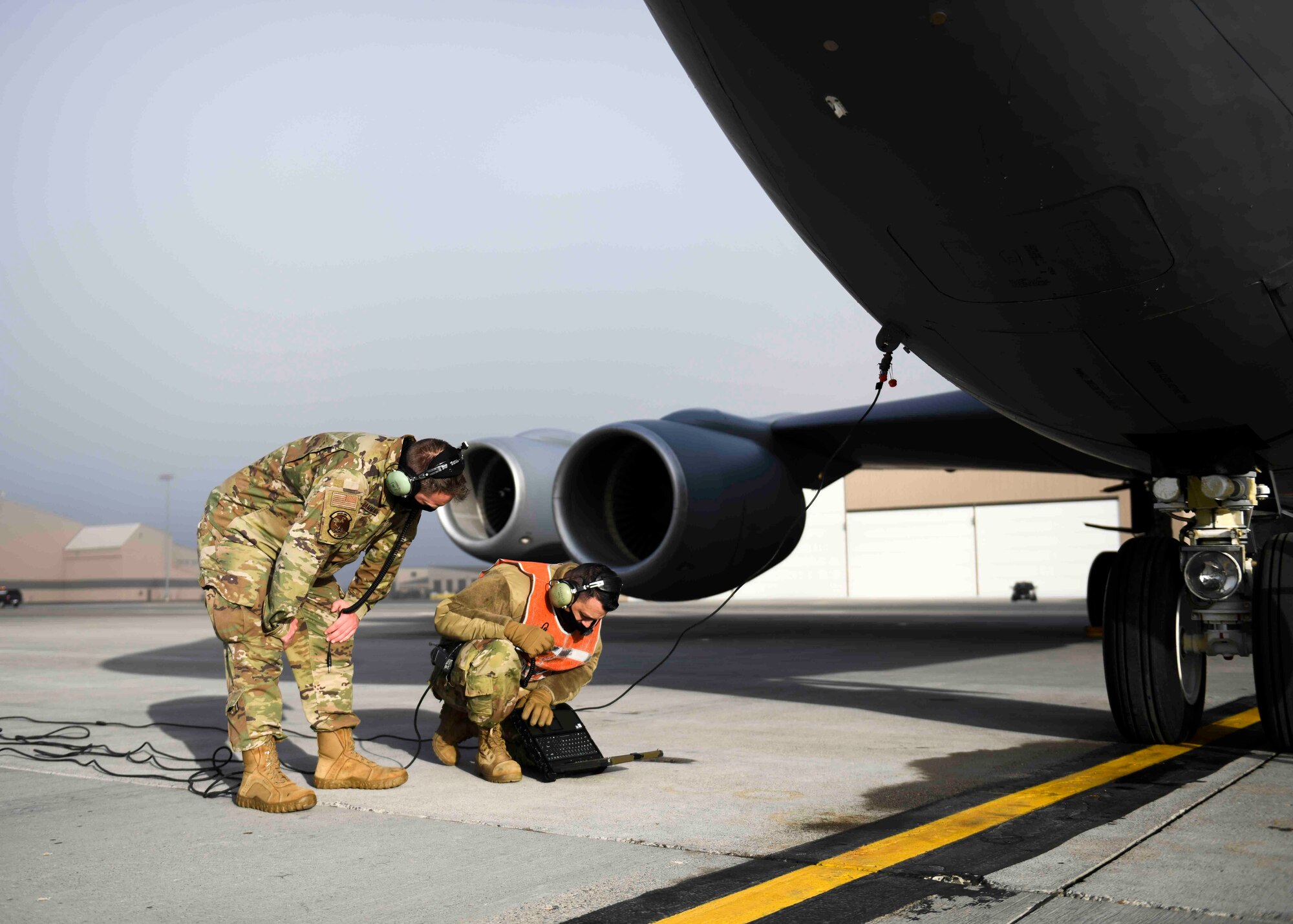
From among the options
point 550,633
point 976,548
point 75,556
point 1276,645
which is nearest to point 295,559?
point 550,633

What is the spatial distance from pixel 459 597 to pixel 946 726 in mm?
2494

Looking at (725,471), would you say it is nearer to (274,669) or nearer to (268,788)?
(274,669)

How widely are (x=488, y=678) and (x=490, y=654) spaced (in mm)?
96

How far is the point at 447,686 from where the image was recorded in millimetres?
4387

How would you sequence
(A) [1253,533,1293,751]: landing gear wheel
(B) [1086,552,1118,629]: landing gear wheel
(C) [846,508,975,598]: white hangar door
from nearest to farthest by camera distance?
(A) [1253,533,1293,751]: landing gear wheel → (B) [1086,552,1118,629]: landing gear wheel → (C) [846,508,975,598]: white hangar door

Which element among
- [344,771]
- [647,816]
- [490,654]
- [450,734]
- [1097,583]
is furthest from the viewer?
[1097,583]

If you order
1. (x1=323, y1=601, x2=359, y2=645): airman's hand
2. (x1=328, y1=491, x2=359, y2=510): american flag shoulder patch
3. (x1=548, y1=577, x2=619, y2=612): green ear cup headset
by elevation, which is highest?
(x1=328, y1=491, x2=359, y2=510): american flag shoulder patch

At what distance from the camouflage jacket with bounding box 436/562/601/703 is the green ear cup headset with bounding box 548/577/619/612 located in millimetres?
92

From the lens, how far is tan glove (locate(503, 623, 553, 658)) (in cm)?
417

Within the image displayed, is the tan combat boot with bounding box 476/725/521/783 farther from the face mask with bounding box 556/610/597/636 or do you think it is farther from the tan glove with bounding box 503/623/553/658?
the face mask with bounding box 556/610/597/636

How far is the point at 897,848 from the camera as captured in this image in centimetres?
297

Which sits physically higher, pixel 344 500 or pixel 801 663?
pixel 344 500

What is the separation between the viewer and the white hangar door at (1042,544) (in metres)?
31.4

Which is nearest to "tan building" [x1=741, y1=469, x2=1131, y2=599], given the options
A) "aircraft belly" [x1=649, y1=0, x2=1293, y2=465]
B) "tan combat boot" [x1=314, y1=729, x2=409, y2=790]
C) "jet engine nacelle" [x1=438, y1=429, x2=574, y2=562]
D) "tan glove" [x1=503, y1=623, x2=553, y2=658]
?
"jet engine nacelle" [x1=438, y1=429, x2=574, y2=562]
